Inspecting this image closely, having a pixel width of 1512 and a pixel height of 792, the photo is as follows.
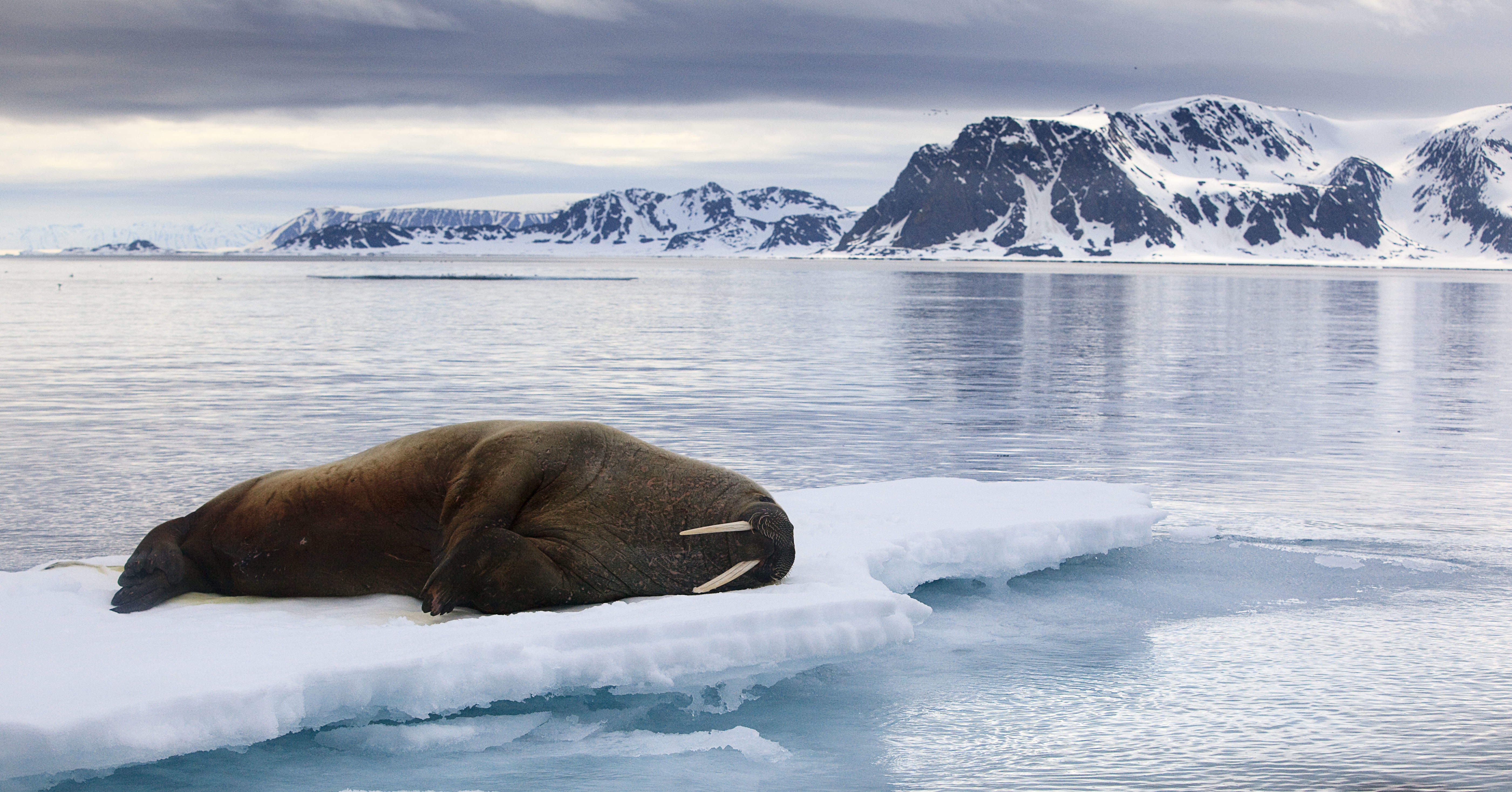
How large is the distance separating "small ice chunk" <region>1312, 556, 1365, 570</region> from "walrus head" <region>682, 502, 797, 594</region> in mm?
4440

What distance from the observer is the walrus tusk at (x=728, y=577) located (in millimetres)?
6988

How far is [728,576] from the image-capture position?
7.01m

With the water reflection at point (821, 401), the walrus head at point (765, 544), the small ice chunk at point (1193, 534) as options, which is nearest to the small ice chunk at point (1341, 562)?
the small ice chunk at point (1193, 534)

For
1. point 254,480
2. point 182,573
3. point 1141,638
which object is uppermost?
point 254,480

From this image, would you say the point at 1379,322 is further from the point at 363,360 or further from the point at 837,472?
the point at 837,472

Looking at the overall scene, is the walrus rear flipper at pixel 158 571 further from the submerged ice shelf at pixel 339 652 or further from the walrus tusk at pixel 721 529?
the walrus tusk at pixel 721 529

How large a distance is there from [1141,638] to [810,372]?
64.0 feet

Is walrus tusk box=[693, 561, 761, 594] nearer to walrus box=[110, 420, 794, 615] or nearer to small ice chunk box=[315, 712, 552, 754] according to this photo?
walrus box=[110, 420, 794, 615]

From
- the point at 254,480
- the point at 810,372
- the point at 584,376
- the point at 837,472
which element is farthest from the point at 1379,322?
the point at 254,480

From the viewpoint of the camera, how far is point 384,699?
570 centimetres

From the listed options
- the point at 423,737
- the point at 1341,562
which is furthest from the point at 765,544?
the point at 1341,562

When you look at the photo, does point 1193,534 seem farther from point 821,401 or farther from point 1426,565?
point 821,401

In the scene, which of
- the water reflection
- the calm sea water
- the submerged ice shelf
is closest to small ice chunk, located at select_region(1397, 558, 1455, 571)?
the calm sea water

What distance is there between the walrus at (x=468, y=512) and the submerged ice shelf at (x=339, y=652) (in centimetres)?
15
